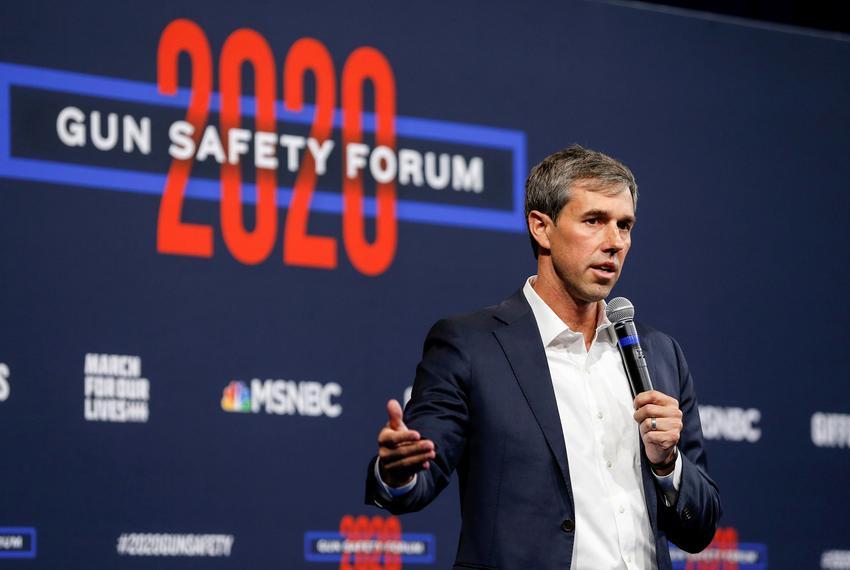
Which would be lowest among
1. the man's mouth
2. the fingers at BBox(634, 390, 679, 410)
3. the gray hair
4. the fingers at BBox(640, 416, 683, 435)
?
the fingers at BBox(640, 416, 683, 435)

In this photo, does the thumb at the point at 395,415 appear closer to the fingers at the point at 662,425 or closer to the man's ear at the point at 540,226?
the fingers at the point at 662,425

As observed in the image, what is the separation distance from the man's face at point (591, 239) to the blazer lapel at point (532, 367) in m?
0.12

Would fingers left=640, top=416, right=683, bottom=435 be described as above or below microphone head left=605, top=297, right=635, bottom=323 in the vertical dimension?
below

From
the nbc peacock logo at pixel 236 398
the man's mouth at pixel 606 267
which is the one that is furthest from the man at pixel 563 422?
the nbc peacock logo at pixel 236 398

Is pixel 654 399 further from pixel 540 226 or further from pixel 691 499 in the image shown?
pixel 540 226

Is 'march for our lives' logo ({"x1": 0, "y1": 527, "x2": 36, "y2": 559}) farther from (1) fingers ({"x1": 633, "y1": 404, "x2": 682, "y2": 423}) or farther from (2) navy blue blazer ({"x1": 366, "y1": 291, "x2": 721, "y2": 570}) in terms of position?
(1) fingers ({"x1": 633, "y1": 404, "x2": 682, "y2": 423})

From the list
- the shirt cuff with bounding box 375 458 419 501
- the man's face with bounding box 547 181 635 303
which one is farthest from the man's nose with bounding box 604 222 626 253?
the shirt cuff with bounding box 375 458 419 501

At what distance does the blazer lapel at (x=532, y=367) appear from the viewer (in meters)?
2.24

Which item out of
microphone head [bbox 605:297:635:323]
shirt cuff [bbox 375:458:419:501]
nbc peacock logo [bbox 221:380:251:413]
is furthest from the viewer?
nbc peacock logo [bbox 221:380:251:413]

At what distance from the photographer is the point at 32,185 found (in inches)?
139

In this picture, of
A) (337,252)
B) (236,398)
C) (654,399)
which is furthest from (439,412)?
(337,252)

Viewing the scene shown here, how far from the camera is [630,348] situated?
7.43 ft

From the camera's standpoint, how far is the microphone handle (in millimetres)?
2217

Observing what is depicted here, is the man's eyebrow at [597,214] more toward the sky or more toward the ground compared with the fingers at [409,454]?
more toward the sky
